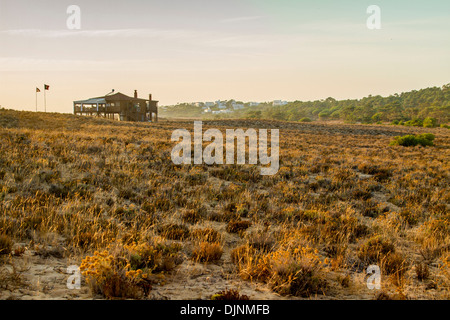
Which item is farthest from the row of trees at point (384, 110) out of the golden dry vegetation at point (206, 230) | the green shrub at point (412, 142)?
the golden dry vegetation at point (206, 230)

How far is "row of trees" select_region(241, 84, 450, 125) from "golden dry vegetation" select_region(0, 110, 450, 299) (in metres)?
80.5

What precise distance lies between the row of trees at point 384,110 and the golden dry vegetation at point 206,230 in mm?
A: 80482

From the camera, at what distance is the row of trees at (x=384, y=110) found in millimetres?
88750

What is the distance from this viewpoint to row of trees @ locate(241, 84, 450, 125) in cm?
8875

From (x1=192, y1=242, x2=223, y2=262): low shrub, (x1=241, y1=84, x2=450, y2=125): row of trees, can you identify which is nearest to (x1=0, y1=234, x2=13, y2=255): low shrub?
(x1=192, y1=242, x2=223, y2=262): low shrub

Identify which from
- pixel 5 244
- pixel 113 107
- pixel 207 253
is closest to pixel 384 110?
pixel 113 107

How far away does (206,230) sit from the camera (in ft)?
21.9

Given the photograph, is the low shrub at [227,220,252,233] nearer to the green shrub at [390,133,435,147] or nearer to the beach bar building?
the green shrub at [390,133,435,147]

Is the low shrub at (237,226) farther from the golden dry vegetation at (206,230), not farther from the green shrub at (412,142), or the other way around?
the green shrub at (412,142)

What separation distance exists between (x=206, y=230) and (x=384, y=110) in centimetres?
11248

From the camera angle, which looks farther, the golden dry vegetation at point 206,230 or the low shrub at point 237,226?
the low shrub at point 237,226

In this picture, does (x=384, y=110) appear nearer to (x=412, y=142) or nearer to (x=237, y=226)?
(x=412, y=142)
